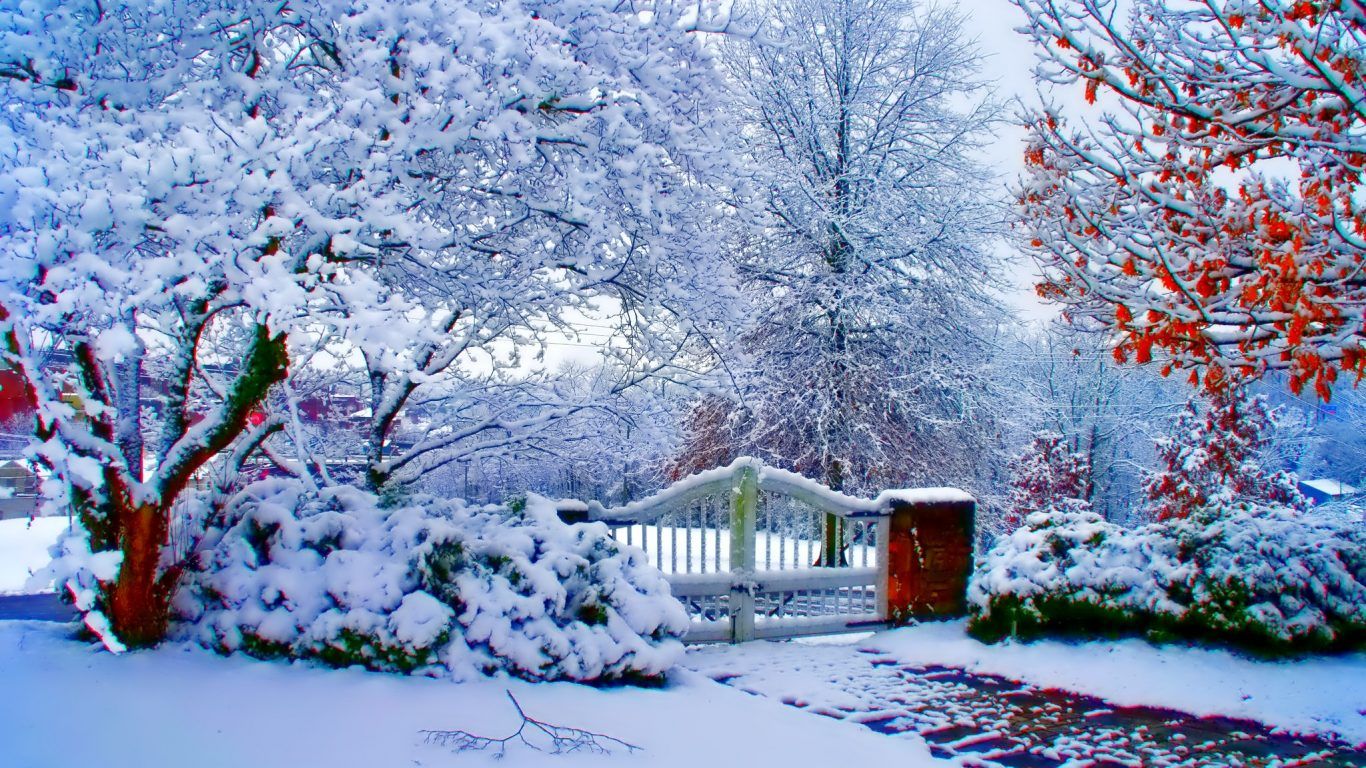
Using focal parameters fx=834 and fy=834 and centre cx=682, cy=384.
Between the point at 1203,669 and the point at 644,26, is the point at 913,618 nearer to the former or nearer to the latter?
the point at 1203,669

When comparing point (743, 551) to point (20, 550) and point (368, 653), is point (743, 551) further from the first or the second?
point (20, 550)

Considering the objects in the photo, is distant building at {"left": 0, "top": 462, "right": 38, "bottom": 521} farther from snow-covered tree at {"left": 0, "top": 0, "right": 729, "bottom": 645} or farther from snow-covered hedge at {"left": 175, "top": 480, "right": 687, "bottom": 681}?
snow-covered hedge at {"left": 175, "top": 480, "right": 687, "bottom": 681}

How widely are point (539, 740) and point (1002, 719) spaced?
139 inches

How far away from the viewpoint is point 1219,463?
16.0m

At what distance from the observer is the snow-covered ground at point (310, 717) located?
11.1ft

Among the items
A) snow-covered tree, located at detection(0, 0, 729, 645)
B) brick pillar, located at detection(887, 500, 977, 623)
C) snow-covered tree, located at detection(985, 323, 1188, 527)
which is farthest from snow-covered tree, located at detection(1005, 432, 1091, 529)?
snow-covered tree, located at detection(0, 0, 729, 645)

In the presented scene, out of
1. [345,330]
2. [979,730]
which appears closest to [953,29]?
[979,730]

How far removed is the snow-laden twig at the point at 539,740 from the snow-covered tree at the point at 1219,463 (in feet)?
48.6

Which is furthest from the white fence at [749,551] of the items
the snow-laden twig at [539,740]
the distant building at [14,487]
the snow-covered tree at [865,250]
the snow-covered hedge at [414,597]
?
the distant building at [14,487]

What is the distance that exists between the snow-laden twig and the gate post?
4006 mm

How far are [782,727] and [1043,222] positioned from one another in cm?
393

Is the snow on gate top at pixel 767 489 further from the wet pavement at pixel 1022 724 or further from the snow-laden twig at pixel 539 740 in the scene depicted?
the snow-laden twig at pixel 539 740

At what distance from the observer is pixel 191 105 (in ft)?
14.7

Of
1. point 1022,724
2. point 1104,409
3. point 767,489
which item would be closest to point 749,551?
point 767,489
